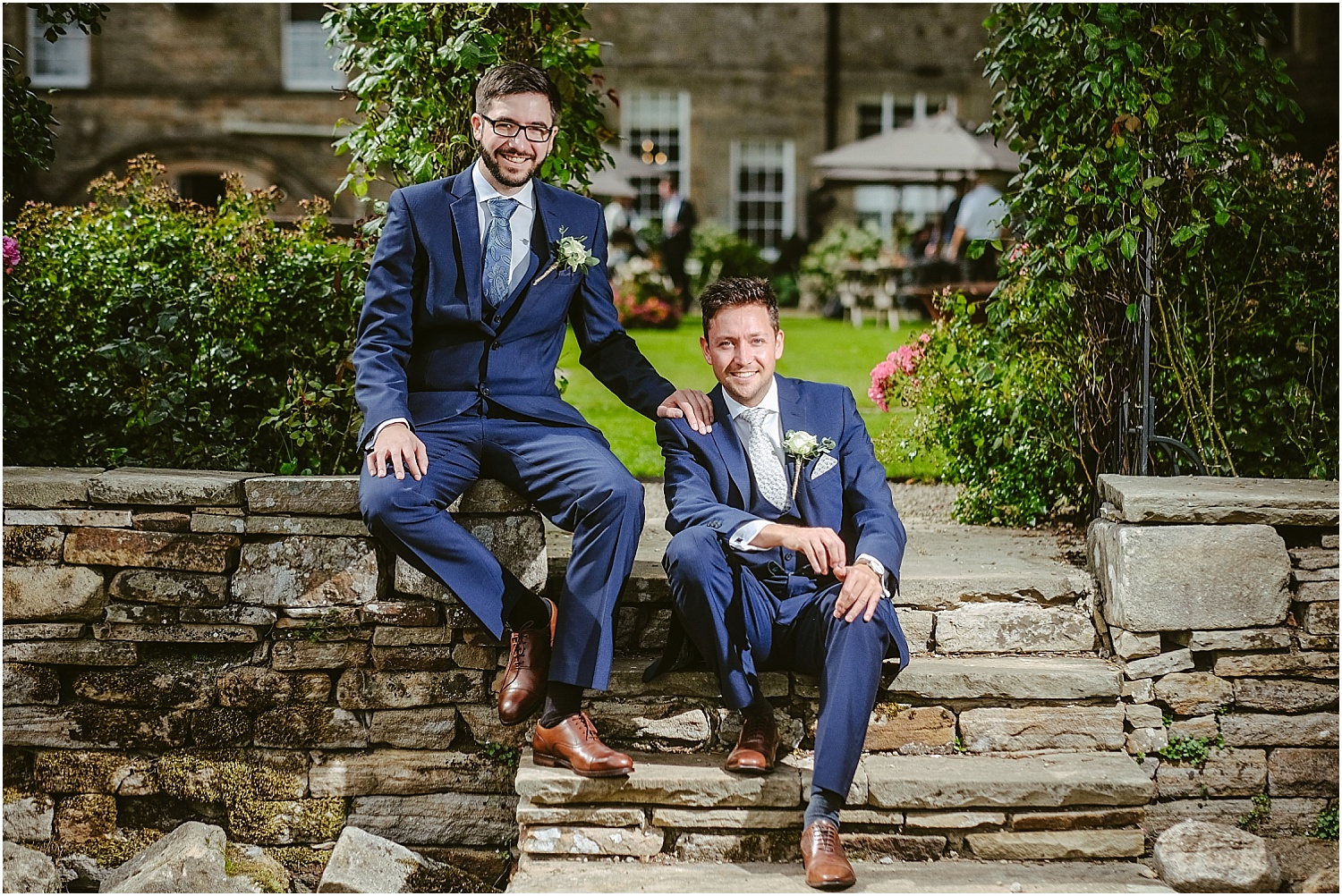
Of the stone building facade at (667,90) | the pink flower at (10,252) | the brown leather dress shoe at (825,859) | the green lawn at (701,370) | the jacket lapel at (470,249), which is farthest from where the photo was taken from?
the stone building facade at (667,90)

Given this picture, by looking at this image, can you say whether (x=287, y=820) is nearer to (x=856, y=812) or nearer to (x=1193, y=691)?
(x=856, y=812)

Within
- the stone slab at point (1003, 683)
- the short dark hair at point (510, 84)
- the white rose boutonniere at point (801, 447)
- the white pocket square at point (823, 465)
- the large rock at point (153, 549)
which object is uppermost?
the short dark hair at point (510, 84)

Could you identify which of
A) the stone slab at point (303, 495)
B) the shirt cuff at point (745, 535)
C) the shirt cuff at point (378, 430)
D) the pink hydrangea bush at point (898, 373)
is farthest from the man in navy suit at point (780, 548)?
the pink hydrangea bush at point (898, 373)

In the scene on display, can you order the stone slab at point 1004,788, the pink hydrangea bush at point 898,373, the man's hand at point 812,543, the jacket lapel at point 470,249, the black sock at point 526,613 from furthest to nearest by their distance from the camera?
the pink hydrangea bush at point 898,373 < the jacket lapel at point 470,249 < the black sock at point 526,613 < the stone slab at point 1004,788 < the man's hand at point 812,543

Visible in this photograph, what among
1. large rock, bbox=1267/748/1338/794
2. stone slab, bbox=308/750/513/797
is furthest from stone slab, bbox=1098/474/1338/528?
stone slab, bbox=308/750/513/797

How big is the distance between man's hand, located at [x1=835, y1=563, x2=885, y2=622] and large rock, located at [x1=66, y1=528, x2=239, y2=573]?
1816 millimetres

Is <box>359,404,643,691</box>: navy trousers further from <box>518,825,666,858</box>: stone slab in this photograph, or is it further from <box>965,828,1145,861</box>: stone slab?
<box>965,828,1145,861</box>: stone slab

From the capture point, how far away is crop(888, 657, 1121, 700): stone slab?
3.50 metres

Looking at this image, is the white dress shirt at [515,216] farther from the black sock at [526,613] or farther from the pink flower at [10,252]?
the pink flower at [10,252]

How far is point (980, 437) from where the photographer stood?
4.72 m

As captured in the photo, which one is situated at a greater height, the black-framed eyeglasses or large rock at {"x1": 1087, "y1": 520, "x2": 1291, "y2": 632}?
the black-framed eyeglasses

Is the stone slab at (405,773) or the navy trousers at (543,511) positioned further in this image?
the stone slab at (405,773)

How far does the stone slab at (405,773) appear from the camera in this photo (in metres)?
3.64

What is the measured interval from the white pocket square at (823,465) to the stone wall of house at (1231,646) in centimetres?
94
